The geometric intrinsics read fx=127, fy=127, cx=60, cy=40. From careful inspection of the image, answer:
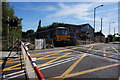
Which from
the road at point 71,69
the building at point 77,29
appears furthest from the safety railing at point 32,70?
the building at point 77,29

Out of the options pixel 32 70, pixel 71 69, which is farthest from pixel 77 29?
pixel 32 70

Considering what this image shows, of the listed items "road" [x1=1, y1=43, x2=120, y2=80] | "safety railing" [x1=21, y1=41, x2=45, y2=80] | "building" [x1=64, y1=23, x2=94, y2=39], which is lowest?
"road" [x1=1, y1=43, x2=120, y2=80]

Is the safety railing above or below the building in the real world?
below

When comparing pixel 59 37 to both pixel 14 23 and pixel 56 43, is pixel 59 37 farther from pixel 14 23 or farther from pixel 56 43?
pixel 14 23

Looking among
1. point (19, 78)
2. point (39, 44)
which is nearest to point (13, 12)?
point (39, 44)

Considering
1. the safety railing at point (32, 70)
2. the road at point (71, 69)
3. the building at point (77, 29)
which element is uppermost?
the building at point (77, 29)

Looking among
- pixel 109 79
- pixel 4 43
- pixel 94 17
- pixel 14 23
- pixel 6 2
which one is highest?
pixel 6 2

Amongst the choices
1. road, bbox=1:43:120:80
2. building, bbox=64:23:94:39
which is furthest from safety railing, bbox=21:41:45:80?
building, bbox=64:23:94:39

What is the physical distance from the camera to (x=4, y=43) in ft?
49.3

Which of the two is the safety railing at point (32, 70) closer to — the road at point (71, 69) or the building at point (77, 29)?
the road at point (71, 69)

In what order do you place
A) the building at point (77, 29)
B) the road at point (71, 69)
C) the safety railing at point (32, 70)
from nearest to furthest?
the safety railing at point (32, 70)
the road at point (71, 69)
the building at point (77, 29)

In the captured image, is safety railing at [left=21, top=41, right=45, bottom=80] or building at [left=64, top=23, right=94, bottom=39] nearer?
safety railing at [left=21, top=41, right=45, bottom=80]

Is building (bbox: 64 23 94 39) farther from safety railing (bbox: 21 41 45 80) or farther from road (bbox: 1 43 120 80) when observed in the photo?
safety railing (bbox: 21 41 45 80)

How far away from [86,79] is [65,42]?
58.7ft
